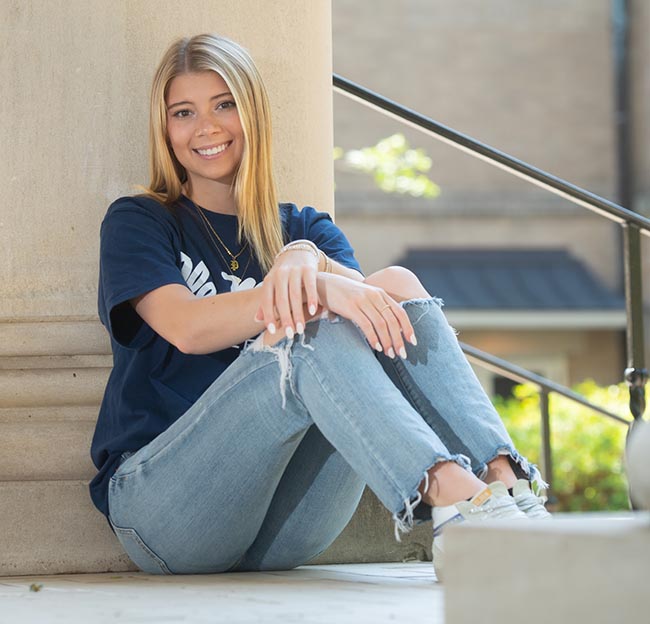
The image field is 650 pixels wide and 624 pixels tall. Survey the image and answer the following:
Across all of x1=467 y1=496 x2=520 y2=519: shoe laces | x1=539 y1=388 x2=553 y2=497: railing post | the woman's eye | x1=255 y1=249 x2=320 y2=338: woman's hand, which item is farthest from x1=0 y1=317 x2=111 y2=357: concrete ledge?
x1=539 y1=388 x2=553 y2=497: railing post

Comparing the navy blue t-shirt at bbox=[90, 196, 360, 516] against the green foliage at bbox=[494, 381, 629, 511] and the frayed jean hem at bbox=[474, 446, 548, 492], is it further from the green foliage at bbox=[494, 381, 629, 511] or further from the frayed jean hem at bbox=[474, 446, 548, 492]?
the green foliage at bbox=[494, 381, 629, 511]

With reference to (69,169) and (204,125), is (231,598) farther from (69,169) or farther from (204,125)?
(69,169)

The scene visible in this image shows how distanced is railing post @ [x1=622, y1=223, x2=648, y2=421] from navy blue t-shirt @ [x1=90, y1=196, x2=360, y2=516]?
1558 millimetres

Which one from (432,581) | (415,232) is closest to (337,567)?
(432,581)

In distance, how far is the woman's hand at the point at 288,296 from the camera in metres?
2.40

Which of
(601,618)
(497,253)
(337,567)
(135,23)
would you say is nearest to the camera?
(601,618)

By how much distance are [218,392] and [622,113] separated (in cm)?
1272

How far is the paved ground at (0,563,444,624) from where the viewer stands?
2.05 m

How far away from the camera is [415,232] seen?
14.1 m

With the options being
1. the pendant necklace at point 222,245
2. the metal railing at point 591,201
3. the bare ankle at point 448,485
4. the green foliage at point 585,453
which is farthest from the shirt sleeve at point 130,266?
the green foliage at point 585,453

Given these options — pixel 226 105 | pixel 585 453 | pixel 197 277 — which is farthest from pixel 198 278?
pixel 585 453

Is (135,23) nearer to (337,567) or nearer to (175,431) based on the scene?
(175,431)

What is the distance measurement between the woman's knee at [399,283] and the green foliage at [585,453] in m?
6.93

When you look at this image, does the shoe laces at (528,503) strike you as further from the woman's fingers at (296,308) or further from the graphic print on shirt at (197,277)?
the graphic print on shirt at (197,277)
